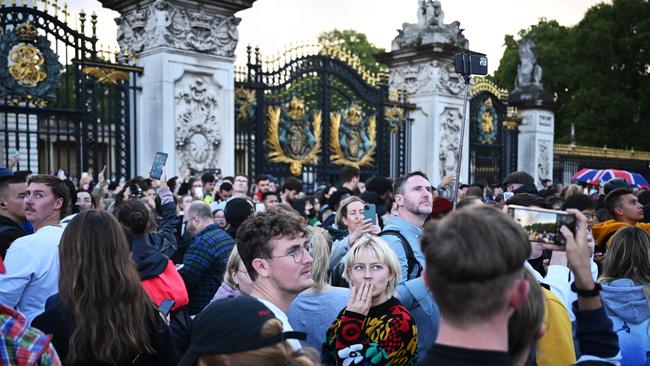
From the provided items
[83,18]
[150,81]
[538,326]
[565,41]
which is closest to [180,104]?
[150,81]

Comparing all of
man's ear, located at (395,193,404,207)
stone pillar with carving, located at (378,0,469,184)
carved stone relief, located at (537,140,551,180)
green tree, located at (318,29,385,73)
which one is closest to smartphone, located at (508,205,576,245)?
man's ear, located at (395,193,404,207)

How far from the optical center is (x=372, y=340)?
10.4ft

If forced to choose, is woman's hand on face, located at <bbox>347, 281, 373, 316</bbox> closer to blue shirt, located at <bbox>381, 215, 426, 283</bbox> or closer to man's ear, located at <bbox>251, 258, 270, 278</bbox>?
man's ear, located at <bbox>251, 258, 270, 278</bbox>

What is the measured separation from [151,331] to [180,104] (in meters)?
8.56

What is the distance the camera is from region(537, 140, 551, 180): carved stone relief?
63.8 ft

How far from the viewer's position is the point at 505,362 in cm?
168

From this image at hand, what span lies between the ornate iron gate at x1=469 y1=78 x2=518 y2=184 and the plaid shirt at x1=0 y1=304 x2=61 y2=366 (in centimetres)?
1625

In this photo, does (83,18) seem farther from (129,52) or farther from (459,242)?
(459,242)

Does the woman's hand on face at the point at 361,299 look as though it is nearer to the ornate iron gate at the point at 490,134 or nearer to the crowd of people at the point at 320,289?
the crowd of people at the point at 320,289

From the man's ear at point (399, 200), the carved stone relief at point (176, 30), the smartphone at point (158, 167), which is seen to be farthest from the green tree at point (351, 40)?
the man's ear at point (399, 200)

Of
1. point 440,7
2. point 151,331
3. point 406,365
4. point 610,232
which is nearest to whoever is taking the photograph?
point 151,331

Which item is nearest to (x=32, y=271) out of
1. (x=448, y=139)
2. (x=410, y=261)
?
(x=410, y=261)

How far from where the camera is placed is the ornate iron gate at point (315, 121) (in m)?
13.2

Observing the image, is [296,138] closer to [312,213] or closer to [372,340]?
[312,213]
